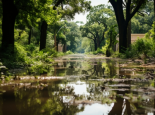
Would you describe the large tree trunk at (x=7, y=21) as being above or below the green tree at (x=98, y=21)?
below

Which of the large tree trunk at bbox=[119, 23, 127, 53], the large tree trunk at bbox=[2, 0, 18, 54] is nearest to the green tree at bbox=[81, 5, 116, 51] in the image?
the large tree trunk at bbox=[119, 23, 127, 53]

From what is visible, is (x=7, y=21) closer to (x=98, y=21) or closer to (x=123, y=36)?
(x=123, y=36)

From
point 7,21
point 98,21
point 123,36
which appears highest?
point 98,21

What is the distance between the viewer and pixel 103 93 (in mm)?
2654

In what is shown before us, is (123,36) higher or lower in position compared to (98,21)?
lower

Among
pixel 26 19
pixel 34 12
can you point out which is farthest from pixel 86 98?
pixel 26 19

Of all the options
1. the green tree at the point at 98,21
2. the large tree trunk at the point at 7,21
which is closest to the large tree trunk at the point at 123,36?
the large tree trunk at the point at 7,21

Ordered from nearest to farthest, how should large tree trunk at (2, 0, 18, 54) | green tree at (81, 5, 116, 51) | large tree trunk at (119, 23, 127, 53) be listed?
large tree trunk at (2, 0, 18, 54)
large tree trunk at (119, 23, 127, 53)
green tree at (81, 5, 116, 51)

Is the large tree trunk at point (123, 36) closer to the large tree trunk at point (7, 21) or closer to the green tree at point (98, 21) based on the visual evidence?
the large tree trunk at point (7, 21)

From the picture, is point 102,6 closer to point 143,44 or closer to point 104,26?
point 104,26

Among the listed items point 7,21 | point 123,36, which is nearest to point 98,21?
point 123,36

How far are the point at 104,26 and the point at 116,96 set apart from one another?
53234mm

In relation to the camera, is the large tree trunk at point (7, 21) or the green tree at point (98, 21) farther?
the green tree at point (98, 21)

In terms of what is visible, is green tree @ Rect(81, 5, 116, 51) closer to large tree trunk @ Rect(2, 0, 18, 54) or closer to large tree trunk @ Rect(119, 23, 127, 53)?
large tree trunk @ Rect(119, 23, 127, 53)
